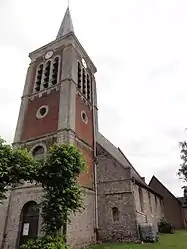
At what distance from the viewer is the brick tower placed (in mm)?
15031

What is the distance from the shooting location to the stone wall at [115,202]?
1628cm

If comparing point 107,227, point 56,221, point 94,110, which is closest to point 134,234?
point 107,227

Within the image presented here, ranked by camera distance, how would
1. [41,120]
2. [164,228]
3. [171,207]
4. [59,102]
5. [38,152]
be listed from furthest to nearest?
1. [171,207]
2. [164,228]
3. [41,120]
4. [59,102]
5. [38,152]

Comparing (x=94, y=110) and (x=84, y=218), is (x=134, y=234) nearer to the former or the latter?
(x=84, y=218)

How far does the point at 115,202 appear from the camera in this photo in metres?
17.3

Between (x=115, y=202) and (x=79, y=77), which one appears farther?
(x=79, y=77)

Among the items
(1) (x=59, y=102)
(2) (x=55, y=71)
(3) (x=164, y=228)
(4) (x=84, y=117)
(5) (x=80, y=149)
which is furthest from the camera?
(3) (x=164, y=228)

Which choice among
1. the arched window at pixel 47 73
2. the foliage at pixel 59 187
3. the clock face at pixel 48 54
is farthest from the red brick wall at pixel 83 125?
the clock face at pixel 48 54

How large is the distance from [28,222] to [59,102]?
9.56 m

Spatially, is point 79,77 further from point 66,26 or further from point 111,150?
point 66,26

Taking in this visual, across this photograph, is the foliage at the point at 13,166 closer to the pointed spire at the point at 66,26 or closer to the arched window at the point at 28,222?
the arched window at the point at 28,222

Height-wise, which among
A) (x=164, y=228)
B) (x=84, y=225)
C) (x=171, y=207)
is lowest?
(x=164, y=228)

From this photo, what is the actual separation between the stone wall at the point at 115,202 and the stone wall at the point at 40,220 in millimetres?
1089

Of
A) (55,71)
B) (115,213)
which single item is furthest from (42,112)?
(115,213)
